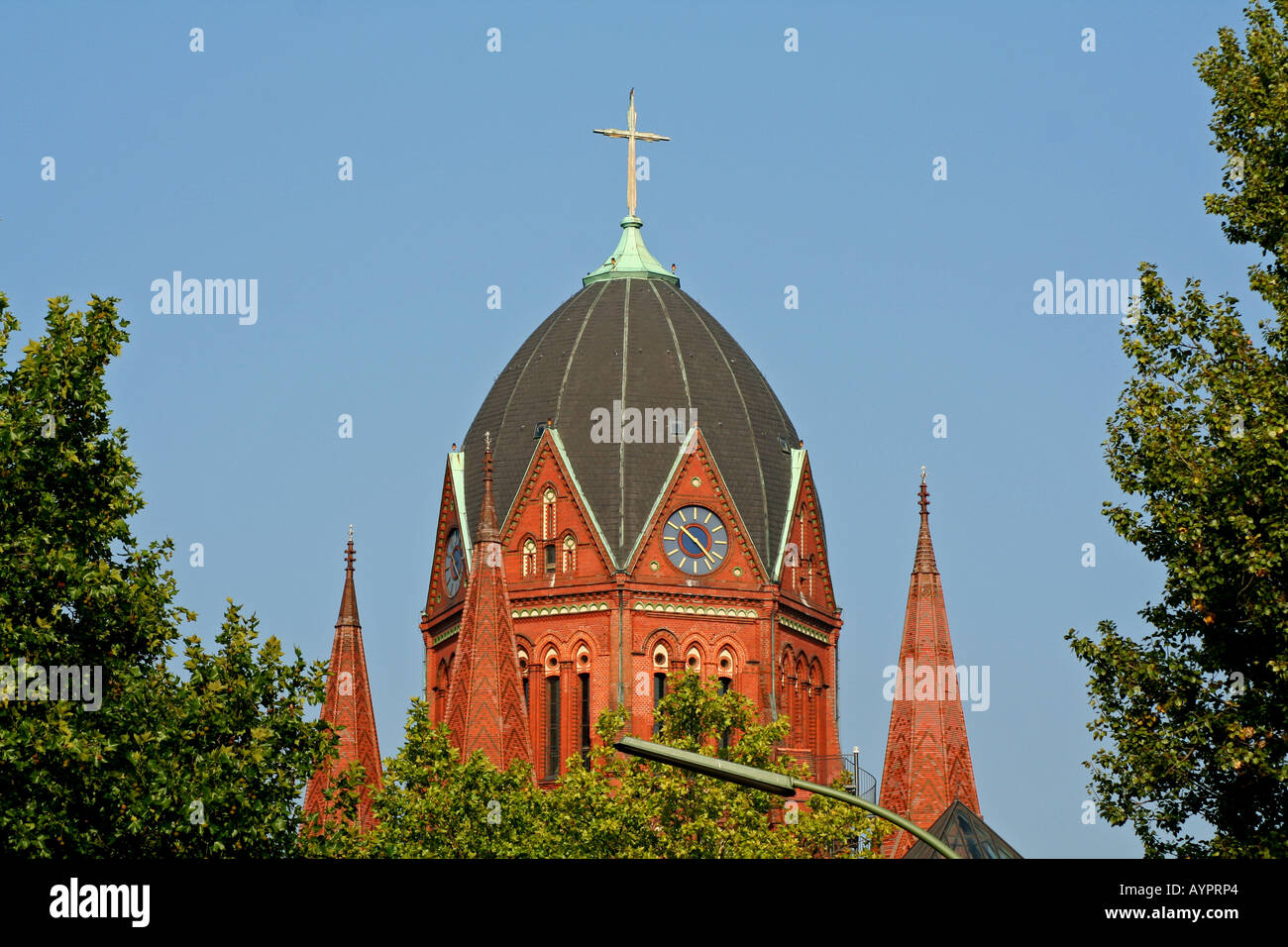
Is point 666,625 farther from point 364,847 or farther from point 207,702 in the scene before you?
point 207,702

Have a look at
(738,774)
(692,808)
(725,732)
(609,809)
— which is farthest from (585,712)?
(738,774)

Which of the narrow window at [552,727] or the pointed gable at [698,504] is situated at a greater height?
the pointed gable at [698,504]

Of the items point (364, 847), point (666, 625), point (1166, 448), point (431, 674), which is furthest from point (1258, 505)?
point (431, 674)

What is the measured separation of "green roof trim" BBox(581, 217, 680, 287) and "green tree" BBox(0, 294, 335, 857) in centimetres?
5273

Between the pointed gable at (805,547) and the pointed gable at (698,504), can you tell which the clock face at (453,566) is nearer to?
the pointed gable at (698,504)

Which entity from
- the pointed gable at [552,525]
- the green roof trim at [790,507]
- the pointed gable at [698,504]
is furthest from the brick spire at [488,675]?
the green roof trim at [790,507]

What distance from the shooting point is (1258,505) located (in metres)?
36.3

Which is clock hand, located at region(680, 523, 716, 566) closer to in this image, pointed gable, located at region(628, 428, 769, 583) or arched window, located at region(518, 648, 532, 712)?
pointed gable, located at region(628, 428, 769, 583)

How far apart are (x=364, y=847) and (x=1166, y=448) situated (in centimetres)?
3101

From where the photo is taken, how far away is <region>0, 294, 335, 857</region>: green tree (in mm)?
38938

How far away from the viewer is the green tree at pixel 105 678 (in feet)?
128

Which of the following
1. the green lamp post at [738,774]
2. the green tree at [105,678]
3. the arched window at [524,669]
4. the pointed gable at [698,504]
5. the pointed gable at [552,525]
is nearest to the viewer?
the green lamp post at [738,774]

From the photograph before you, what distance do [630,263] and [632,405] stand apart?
29.2ft

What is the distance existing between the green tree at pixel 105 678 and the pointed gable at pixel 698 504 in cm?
4501
